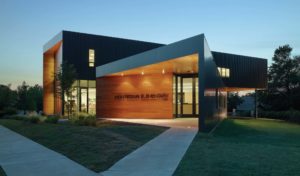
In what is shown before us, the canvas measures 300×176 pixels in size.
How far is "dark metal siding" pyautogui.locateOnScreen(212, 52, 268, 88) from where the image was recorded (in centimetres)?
4122

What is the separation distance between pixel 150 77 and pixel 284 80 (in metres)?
25.7

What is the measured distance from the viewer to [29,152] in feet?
32.7

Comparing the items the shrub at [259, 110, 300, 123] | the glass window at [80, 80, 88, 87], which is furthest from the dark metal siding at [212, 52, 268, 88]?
the glass window at [80, 80, 88, 87]

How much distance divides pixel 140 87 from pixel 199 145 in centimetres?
1467

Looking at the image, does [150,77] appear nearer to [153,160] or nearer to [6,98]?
[153,160]

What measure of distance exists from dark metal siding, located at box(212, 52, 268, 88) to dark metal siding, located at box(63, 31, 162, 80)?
1353 centimetres

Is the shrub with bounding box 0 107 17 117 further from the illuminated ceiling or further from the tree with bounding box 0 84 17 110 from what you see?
the illuminated ceiling

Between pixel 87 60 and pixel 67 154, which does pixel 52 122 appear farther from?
pixel 87 60

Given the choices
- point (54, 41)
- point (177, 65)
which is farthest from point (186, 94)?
point (54, 41)

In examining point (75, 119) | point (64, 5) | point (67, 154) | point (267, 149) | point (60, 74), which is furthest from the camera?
point (60, 74)

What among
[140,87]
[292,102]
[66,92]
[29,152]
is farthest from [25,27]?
[292,102]

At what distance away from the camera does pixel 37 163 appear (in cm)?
799

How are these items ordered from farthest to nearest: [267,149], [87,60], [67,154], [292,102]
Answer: [292,102]
[87,60]
[267,149]
[67,154]

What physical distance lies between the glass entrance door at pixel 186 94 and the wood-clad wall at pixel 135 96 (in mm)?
1189
